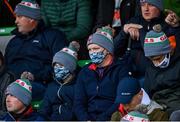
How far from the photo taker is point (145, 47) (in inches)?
289

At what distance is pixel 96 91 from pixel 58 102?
1.80 feet

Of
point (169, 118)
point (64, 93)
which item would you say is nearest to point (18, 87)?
point (64, 93)

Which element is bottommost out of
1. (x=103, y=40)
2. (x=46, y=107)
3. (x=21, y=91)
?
(x=46, y=107)

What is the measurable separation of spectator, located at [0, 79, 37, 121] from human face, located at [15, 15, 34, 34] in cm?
111

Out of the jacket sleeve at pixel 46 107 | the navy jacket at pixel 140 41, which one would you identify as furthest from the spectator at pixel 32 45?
the navy jacket at pixel 140 41

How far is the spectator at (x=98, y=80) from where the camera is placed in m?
7.59

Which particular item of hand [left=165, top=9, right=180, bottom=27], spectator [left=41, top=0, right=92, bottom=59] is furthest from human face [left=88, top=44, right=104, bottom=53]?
spectator [left=41, top=0, right=92, bottom=59]

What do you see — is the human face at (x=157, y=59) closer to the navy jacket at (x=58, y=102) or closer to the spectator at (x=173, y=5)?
the navy jacket at (x=58, y=102)

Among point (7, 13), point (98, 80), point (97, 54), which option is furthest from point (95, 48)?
point (7, 13)

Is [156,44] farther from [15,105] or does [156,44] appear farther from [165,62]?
[15,105]

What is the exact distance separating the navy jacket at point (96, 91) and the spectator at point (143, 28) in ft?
0.99

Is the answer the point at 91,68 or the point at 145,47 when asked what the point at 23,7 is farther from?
the point at 145,47

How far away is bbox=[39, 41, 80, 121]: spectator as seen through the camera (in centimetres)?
793

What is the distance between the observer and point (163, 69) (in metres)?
7.37
